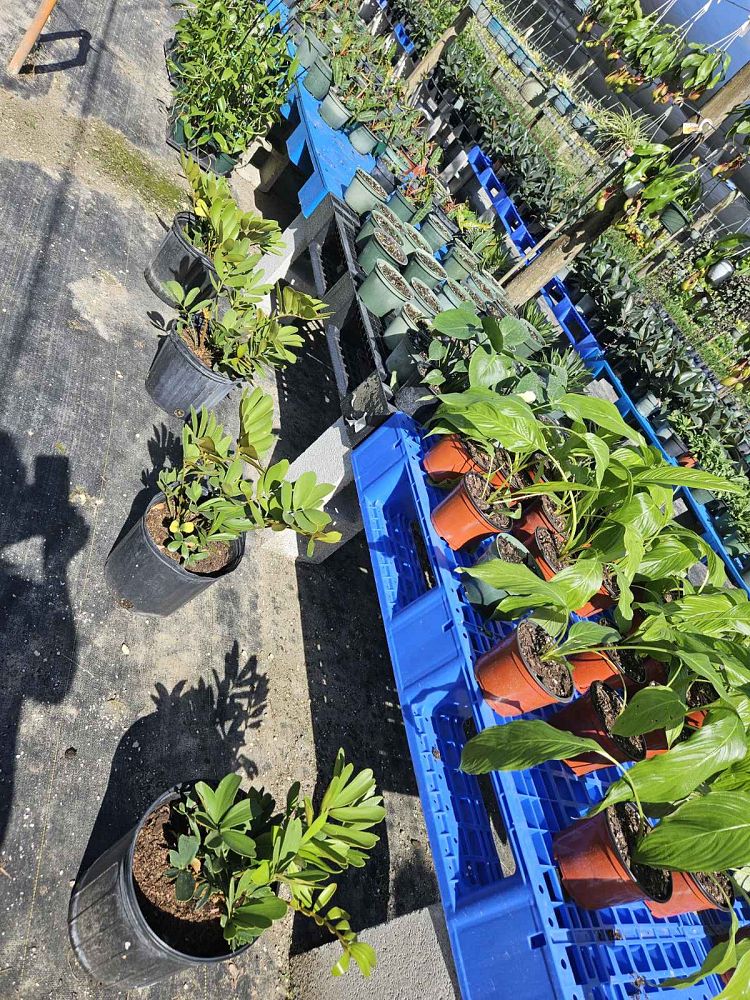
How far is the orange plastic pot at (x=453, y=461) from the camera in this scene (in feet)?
8.55

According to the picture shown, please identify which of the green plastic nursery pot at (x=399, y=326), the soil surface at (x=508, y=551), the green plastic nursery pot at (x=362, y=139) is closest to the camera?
the soil surface at (x=508, y=551)

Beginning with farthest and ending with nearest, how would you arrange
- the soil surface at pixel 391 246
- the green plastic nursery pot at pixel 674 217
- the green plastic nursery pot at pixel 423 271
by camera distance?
the green plastic nursery pot at pixel 674 217 < the green plastic nursery pot at pixel 423 271 < the soil surface at pixel 391 246

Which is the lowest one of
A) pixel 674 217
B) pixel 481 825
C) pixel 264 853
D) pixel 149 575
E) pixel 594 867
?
pixel 149 575

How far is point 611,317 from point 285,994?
286 inches

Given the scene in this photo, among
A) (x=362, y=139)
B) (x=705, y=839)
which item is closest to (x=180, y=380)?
(x=705, y=839)

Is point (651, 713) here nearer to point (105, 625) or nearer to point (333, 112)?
point (105, 625)

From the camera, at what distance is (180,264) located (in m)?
3.64

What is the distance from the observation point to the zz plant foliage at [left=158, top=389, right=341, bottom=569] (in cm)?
230

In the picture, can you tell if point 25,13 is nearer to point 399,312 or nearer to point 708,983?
point 399,312

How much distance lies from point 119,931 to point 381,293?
3028 millimetres

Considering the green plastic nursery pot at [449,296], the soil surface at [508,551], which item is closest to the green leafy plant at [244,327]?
the green plastic nursery pot at [449,296]

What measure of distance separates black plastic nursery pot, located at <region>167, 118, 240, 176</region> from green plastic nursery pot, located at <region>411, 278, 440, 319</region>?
220cm

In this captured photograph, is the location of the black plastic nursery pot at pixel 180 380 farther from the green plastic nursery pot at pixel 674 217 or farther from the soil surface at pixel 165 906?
the green plastic nursery pot at pixel 674 217

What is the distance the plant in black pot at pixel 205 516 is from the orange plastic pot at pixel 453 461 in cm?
58
